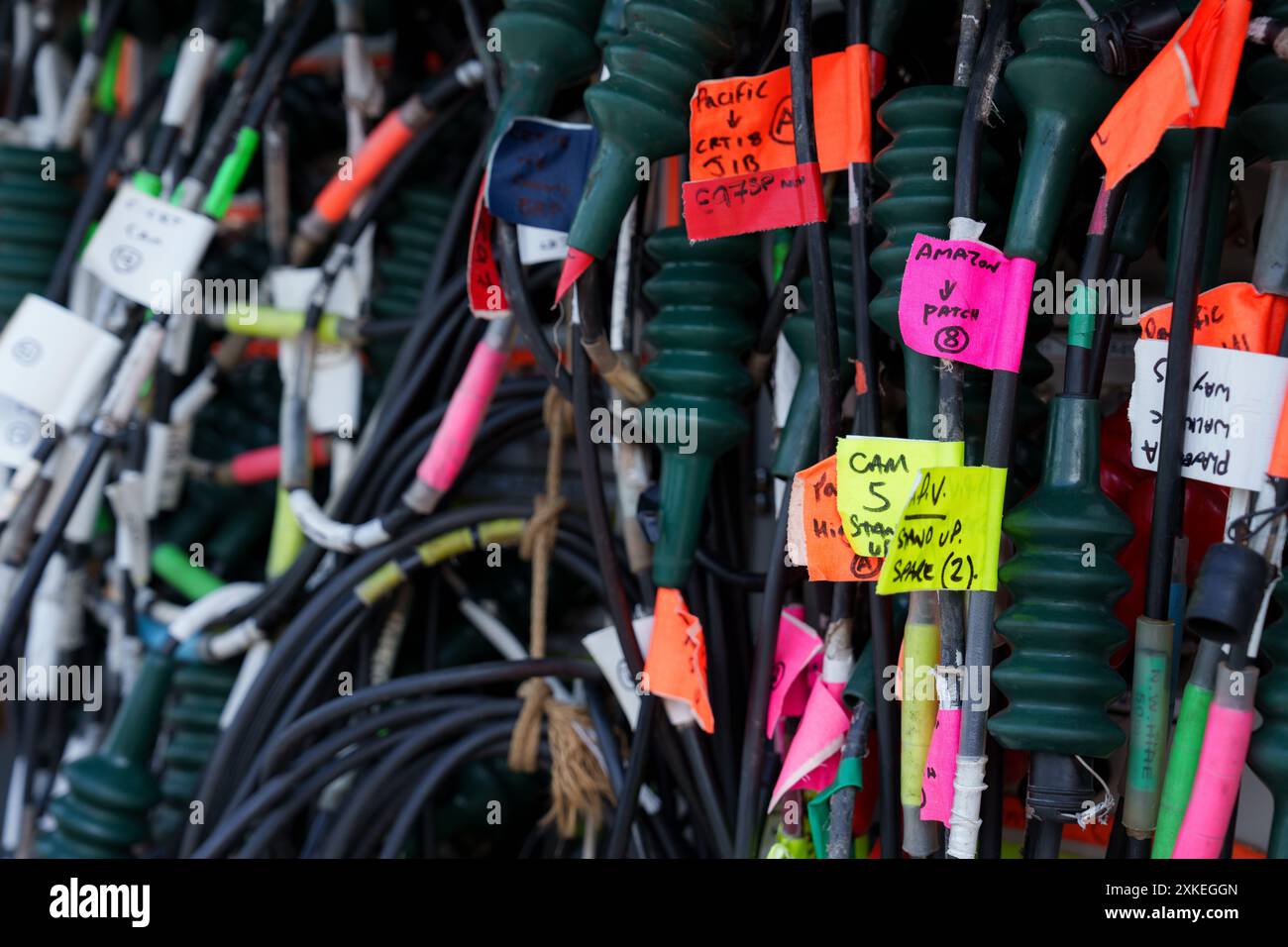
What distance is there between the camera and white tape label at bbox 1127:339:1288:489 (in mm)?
642

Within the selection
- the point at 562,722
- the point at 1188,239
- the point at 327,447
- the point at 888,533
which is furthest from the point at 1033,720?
the point at 327,447

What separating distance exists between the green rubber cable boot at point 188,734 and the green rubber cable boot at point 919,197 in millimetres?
810

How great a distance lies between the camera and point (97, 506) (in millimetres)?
1280

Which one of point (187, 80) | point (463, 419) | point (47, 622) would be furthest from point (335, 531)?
point (187, 80)

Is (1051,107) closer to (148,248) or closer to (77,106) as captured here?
(148,248)

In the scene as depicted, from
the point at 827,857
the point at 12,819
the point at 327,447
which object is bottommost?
the point at 12,819

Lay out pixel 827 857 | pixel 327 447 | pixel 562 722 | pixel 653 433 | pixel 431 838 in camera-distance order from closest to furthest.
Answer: pixel 827 857 → pixel 653 433 → pixel 562 722 → pixel 431 838 → pixel 327 447

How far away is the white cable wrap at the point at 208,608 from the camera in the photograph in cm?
119

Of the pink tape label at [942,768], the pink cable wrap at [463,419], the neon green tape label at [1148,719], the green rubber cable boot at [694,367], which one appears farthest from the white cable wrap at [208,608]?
the neon green tape label at [1148,719]

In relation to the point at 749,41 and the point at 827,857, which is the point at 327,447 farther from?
the point at 827,857

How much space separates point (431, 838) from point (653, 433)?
0.50 metres

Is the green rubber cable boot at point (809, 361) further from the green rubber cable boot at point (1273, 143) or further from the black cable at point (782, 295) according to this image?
the green rubber cable boot at point (1273, 143)

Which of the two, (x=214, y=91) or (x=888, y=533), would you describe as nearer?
(x=888, y=533)

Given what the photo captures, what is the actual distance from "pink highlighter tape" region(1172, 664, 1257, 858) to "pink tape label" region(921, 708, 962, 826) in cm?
13
